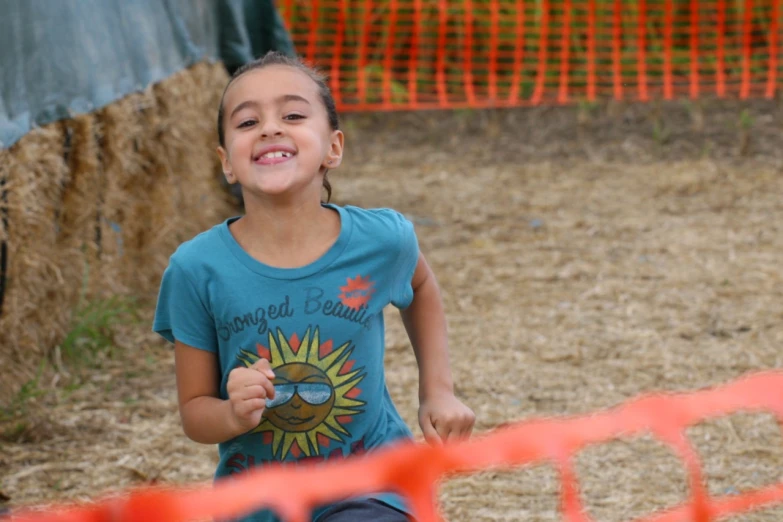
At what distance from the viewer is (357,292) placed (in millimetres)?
2258

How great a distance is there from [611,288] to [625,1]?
539cm

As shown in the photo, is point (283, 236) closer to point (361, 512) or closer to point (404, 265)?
point (404, 265)

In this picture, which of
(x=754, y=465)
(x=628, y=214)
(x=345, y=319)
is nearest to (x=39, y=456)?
(x=345, y=319)

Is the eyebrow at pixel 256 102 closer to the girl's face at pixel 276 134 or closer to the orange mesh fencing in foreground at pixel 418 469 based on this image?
the girl's face at pixel 276 134

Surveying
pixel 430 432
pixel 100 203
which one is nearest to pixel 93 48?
pixel 100 203

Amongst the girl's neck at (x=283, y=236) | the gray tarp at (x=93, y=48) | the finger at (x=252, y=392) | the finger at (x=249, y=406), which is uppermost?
the gray tarp at (x=93, y=48)

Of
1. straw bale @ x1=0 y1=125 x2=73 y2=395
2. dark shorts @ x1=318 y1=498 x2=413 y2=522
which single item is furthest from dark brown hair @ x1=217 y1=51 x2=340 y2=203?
straw bale @ x1=0 y1=125 x2=73 y2=395

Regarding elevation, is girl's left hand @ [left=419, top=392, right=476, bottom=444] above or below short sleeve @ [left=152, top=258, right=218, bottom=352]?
below

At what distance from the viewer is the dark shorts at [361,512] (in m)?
2.12

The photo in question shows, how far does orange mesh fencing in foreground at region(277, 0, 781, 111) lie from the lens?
995 centimetres

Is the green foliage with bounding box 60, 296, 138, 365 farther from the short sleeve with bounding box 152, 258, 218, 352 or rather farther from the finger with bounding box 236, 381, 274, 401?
the finger with bounding box 236, 381, 274, 401

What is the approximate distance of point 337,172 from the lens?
8.20 m

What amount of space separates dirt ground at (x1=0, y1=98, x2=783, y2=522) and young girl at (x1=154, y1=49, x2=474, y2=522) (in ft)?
4.08

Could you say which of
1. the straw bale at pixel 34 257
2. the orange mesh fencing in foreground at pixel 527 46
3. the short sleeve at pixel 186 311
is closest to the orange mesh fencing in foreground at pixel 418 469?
the short sleeve at pixel 186 311
